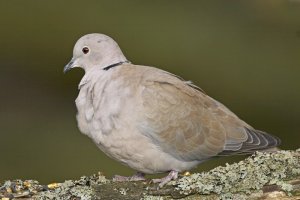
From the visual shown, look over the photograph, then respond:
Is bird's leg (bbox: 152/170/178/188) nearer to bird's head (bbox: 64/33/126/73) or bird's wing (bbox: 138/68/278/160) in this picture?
bird's wing (bbox: 138/68/278/160)

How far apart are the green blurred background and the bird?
7.40 feet

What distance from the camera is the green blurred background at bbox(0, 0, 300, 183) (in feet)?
23.4

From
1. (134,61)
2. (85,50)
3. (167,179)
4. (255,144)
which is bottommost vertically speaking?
(167,179)

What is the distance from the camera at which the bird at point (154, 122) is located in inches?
173

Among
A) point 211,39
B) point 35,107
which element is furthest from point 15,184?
point 211,39

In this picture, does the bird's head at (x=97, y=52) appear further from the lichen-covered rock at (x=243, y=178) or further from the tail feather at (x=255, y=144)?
the lichen-covered rock at (x=243, y=178)

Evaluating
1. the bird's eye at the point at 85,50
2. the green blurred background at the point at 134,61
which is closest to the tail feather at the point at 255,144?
the bird's eye at the point at 85,50

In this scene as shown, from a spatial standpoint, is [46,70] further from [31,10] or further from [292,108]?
[292,108]

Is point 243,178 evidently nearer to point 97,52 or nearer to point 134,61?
point 97,52

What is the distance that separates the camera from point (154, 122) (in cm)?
443

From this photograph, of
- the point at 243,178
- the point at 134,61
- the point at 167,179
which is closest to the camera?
the point at 243,178

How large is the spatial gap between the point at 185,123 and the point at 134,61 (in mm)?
3096

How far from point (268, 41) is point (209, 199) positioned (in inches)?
188

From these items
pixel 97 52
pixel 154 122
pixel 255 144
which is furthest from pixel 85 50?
pixel 255 144
